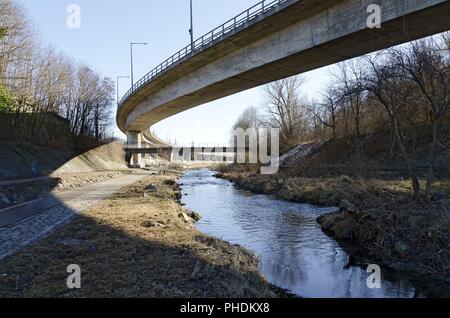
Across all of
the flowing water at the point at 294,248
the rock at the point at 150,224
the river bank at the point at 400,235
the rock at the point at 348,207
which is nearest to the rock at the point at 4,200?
the rock at the point at 150,224

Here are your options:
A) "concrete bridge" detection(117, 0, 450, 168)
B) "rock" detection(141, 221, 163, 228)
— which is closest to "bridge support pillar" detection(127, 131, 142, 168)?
"concrete bridge" detection(117, 0, 450, 168)

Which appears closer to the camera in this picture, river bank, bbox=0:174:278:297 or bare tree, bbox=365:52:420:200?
river bank, bbox=0:174:278:297

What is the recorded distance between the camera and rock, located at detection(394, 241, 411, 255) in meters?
11.0

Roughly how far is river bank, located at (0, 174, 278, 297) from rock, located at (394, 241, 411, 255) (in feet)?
14.2

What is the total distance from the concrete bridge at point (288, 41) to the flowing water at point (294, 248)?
8.60 metres

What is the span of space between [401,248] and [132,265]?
7.84 m

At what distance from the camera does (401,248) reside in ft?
36.6

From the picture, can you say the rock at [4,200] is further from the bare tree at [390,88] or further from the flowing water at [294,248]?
the bare tree at [390,88]

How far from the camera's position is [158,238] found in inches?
426

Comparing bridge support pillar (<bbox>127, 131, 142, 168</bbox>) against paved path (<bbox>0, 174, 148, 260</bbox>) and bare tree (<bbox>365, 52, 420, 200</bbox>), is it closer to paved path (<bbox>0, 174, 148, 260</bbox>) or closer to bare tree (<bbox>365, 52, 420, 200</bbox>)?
paved path (<bbox>0, 174, 148, 260</bbox>)
